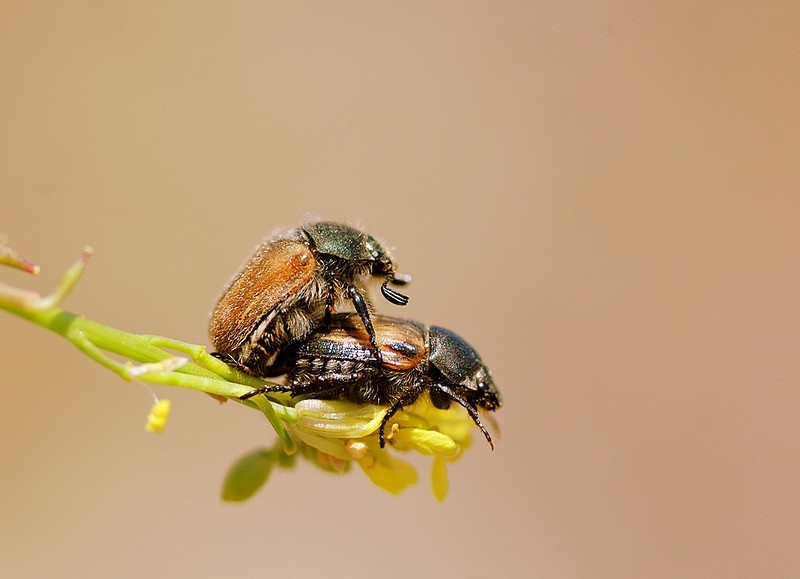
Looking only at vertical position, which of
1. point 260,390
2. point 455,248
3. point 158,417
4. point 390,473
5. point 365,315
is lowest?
point 390,473

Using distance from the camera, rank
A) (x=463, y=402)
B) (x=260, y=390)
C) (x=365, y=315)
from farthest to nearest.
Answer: (x=463, y=402) → (x=365, y=315) → (x=260, y=390)

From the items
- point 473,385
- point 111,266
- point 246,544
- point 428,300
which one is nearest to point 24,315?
point 473,385

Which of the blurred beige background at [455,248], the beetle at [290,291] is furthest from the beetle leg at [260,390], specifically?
the blurred beige background at [455,248]

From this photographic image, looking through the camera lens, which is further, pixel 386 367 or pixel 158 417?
pixel 386 367

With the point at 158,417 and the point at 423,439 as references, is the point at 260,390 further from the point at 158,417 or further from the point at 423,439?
the point at 423,439

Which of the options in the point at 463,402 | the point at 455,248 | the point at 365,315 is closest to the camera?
the point at 365,315

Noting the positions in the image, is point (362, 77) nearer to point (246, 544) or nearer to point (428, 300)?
point (428, 300)

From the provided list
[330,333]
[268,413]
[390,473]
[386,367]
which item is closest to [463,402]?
[386,367]

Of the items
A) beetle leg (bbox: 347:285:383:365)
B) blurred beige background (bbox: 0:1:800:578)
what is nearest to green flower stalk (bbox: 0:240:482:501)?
beetle leg (bbox: 347:285:383:365)
